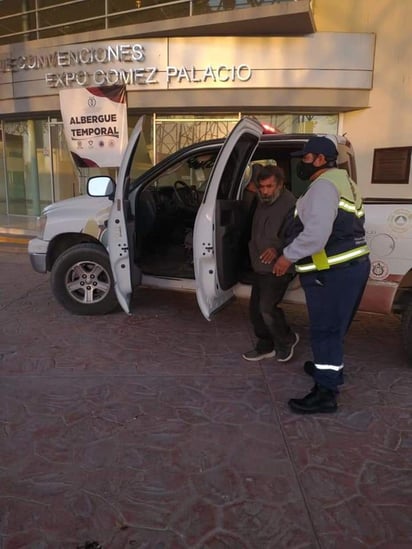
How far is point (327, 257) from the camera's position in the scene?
10.00ft

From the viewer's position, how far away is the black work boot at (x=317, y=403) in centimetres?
323

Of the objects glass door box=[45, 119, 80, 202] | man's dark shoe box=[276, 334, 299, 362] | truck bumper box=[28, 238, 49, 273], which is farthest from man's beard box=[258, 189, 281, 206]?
glass door box=[45, 119, 80, 202]

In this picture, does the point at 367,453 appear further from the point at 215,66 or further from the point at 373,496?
the point at 215,66

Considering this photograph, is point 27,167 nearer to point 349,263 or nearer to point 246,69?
point 246,69

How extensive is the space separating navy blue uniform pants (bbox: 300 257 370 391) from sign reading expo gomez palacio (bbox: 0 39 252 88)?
8.46 metres

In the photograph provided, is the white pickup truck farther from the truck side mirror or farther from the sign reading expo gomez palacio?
the sign reading expo gomez palacio

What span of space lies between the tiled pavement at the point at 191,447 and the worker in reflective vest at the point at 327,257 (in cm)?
36

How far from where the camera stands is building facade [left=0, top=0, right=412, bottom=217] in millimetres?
10031

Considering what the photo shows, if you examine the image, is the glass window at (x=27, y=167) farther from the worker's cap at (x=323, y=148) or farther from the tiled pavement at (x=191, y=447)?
the worker's cap at (x=323, y=148)

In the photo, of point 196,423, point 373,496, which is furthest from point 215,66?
A: point 373,496

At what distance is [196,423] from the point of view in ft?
10.2

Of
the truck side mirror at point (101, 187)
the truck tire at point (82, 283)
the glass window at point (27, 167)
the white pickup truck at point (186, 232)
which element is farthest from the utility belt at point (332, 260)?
the glass window at point (27, 167)

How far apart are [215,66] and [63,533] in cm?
1015

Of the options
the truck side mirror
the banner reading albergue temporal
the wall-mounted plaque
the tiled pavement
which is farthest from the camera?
the wall-mounted plaque
